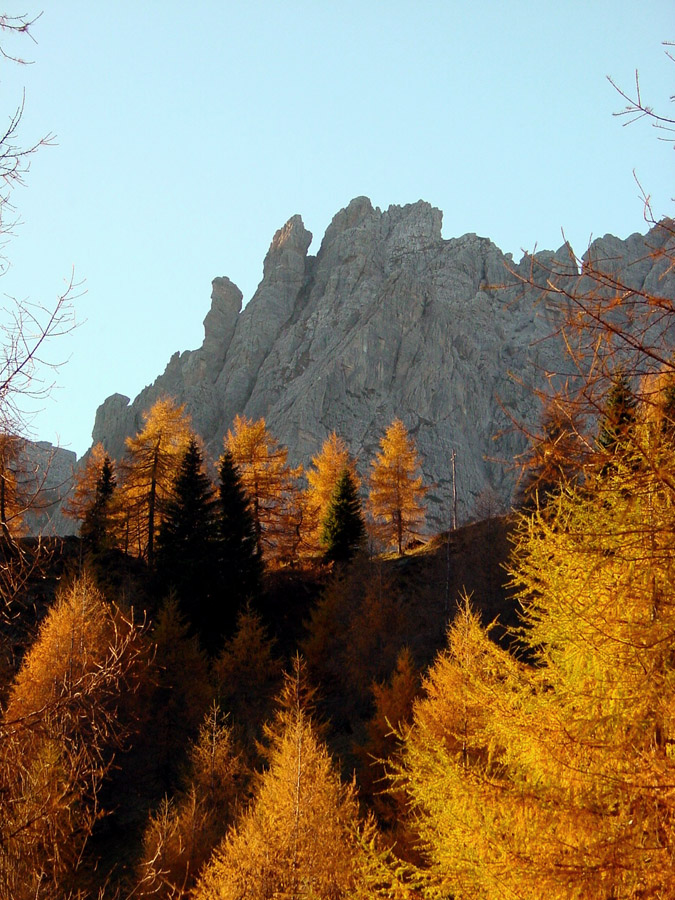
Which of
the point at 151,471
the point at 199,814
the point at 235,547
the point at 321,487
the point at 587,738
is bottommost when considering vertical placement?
the point at 199,814

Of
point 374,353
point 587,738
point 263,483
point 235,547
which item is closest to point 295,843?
point 587,738

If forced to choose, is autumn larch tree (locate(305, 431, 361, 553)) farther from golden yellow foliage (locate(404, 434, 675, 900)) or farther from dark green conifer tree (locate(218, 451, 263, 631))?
golden yellow foliage (locate(404, 434, 675, 900))

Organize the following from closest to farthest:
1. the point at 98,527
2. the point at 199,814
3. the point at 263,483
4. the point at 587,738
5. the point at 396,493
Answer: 1. the point at 587,738
2. the point at 199,814
3. the point at 98,527
4. the point at 263,483
5. the point at 396,493

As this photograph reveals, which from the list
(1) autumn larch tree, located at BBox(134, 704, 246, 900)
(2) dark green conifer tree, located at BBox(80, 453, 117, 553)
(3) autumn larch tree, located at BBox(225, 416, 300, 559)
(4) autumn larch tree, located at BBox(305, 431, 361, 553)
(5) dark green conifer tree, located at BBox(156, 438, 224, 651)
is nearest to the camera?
(1) autumn larch tree, located at BBox(134, 704, 246, 900)

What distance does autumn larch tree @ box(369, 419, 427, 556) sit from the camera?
36.1 meters

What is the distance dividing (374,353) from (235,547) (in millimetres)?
77821

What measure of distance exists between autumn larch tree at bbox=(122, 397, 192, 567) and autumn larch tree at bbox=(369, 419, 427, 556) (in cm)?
1148

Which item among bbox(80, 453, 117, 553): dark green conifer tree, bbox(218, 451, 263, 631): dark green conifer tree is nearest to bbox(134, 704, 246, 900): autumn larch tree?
bbox(218, 451, 263, 631): dark green conifer tree

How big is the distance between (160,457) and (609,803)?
2811cm

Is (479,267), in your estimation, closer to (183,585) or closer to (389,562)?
(389,562)

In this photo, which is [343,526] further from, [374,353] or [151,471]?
[374,353]

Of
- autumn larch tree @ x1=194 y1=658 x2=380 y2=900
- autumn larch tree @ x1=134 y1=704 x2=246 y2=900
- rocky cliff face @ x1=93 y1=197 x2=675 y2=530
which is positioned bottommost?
autumn larch tree @ x1=134 y1=704 x2=246 y2=900

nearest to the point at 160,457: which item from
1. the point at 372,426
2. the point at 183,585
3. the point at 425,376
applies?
the point at 183,585

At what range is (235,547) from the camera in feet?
97.2
